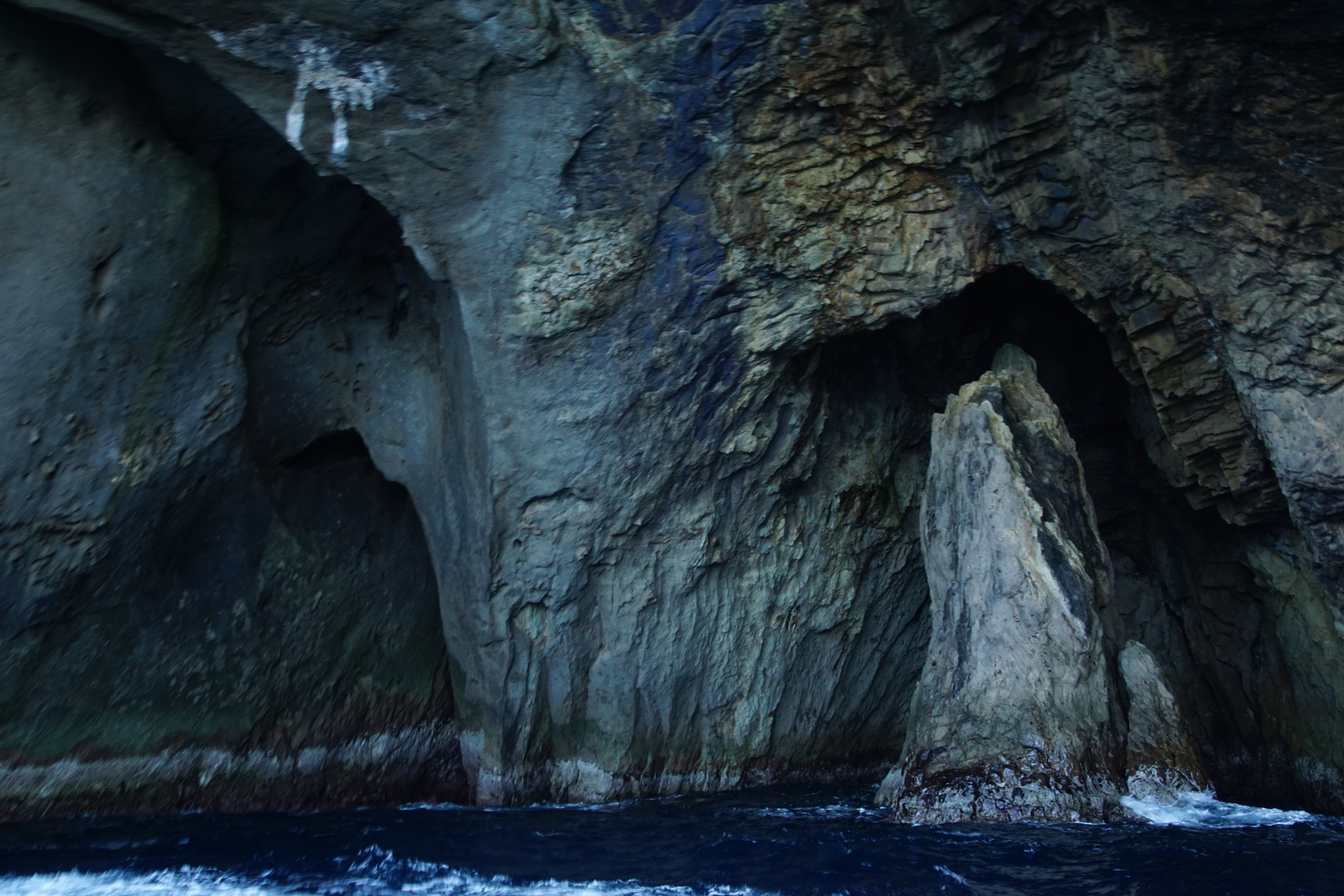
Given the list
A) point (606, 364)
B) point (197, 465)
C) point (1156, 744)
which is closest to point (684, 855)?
point (1156, 744)

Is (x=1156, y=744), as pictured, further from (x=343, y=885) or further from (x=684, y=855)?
(x=343, y=885)

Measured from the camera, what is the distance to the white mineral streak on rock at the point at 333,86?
24.4 ft

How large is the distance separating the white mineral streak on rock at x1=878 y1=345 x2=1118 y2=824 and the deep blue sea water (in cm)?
36

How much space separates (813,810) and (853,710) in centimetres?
256

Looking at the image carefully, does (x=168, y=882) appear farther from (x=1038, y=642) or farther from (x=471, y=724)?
(x=1038, y=642)

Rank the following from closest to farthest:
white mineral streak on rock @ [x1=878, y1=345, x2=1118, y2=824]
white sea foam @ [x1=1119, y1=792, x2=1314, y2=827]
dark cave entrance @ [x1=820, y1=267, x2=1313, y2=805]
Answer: white sea foam @ [x1=1119, y1=792, x2=1314, y2=827]
white mineral streak on rock @ [x1=878, y1=345, x2=1118, y2=824]
dark cave entrance @ [x1=820, y1=267, x2=1313, y2=805]

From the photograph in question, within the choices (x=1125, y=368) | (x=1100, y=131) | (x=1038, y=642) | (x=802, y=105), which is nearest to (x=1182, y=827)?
(x=1038, y=642)

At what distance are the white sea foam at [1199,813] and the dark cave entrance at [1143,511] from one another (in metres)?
2.55

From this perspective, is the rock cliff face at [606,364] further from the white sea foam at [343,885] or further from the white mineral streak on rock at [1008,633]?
the white sea foam at [343,885]

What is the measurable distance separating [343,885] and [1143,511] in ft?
28.3

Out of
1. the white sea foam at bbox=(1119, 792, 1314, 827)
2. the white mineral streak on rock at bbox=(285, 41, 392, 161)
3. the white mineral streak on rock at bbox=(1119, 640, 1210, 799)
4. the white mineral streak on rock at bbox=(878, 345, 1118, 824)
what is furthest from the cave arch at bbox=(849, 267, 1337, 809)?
the white mineral streak on rock at bbox=(285, 41, 392, 161)

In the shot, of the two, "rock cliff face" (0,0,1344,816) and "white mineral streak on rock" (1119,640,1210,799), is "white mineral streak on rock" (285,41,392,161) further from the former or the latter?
"white mineral streak on rock" (1119,640,1210,799)

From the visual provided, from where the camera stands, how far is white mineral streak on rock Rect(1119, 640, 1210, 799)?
733 cm

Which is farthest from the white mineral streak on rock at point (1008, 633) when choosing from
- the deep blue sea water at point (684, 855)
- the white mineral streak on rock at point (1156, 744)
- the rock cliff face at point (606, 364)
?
the rock cliff face at point (606, 364)
